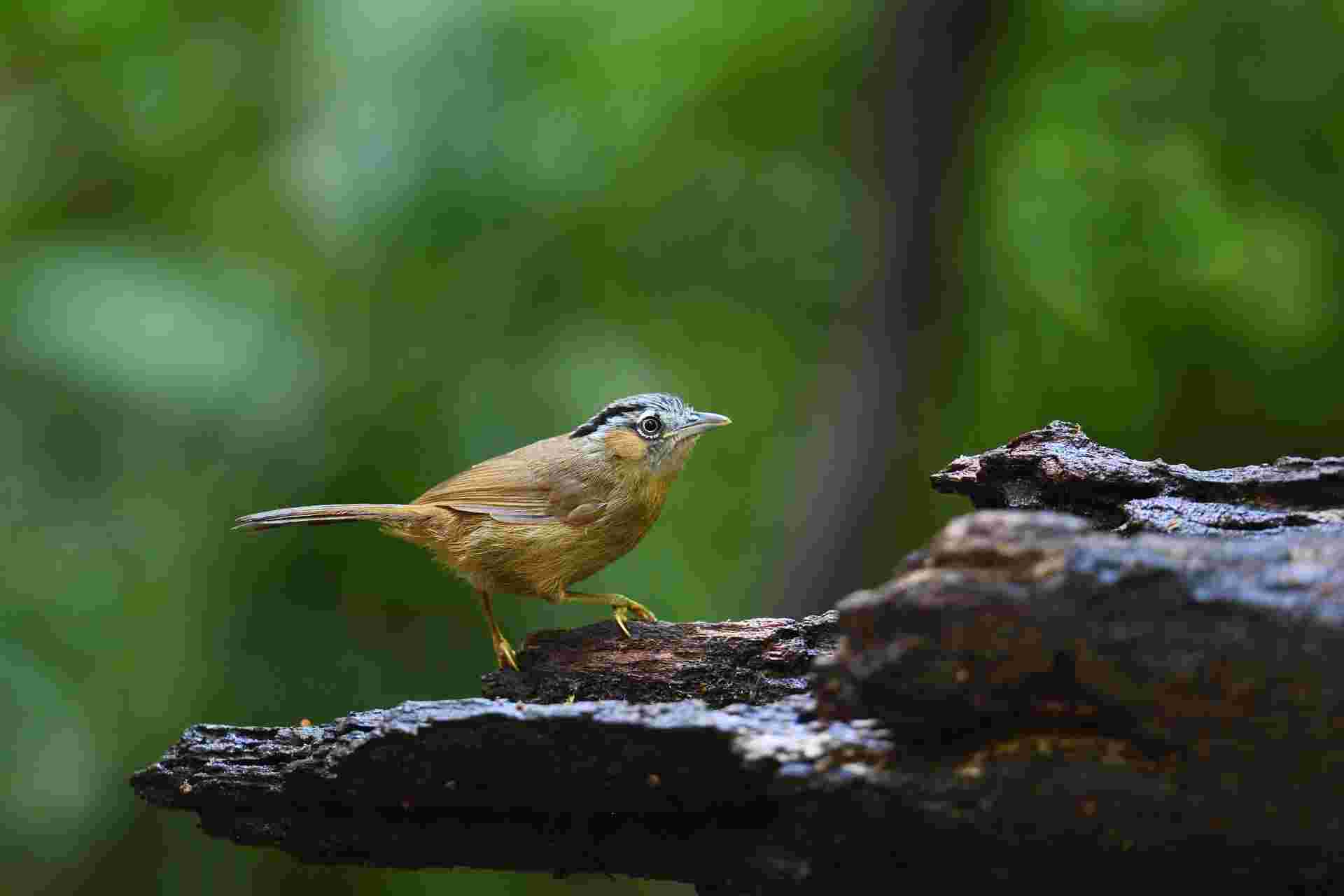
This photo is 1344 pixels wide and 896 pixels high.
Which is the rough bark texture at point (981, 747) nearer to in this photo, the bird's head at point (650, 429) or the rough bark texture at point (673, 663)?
the rough bark texture at point (673, 663)

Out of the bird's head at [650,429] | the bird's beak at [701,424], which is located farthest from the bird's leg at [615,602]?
the bird's beak at [701,424]

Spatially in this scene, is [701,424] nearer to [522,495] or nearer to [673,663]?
[522,495]

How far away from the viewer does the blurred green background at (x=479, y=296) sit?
4.29 metres

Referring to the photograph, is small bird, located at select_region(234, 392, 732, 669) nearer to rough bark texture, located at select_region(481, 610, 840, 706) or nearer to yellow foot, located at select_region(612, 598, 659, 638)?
yellow foot, located at select_region(612, 598, 659, 638)

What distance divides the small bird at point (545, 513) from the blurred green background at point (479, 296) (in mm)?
690

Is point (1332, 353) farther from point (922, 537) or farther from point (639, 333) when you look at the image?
point (639, 333)

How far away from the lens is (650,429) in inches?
150

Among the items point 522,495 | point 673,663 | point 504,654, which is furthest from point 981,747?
point 522,495

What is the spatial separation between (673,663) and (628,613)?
0.91 meters

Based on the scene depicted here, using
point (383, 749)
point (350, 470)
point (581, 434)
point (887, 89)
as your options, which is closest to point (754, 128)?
point (887, 89)

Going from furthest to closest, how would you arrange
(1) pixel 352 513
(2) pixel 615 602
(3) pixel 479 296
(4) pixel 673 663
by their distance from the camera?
1. (3) pixel 479 296
2. (1) pixel 352 513
3. (2) pixel 615 602
4. (4) pixel 673 663

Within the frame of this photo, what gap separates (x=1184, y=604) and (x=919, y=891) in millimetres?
641

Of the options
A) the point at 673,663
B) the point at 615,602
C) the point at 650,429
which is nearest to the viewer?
the point at 673,663

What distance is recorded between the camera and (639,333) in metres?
4.84
